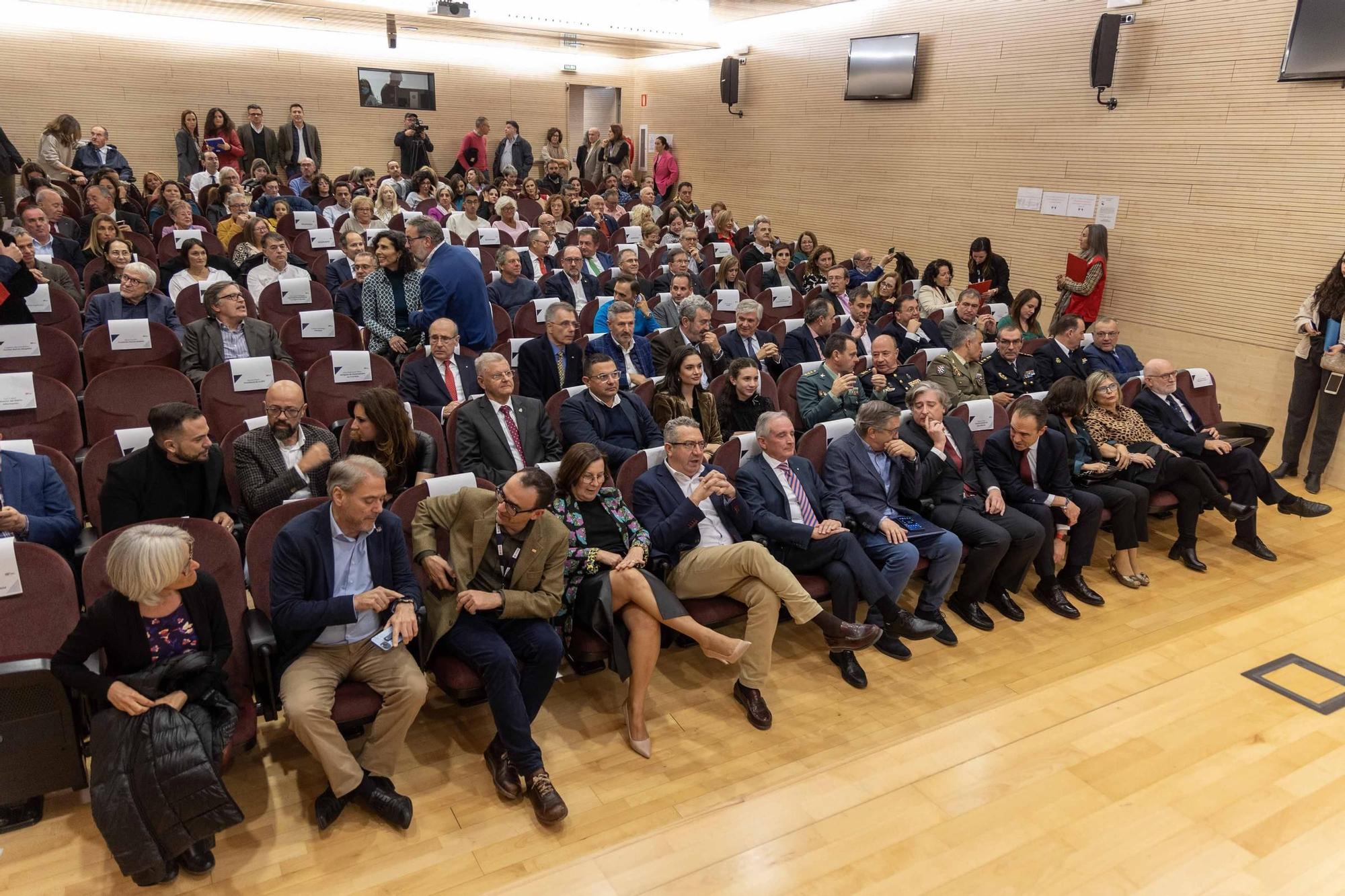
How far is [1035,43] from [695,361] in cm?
571

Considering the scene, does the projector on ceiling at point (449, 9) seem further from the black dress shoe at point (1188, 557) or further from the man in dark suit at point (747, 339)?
the black dress shoe at point (1188, 557)

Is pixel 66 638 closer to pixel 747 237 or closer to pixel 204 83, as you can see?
pixel 747 237

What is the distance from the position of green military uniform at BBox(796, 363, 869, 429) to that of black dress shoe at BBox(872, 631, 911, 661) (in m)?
1.34

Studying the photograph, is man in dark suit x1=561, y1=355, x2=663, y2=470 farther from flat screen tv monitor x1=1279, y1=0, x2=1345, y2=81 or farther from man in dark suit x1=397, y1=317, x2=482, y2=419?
flat screen tv monitor x1=1279, y1=0, x2=1345, y2=81

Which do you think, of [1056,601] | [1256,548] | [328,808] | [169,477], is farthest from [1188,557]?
[169,477]

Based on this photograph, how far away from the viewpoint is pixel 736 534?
343 centimetres

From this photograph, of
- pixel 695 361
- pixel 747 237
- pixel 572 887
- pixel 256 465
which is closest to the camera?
pixel 572 887

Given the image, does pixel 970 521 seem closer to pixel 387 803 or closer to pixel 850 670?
pixel 850 670

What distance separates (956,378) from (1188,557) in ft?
5.08

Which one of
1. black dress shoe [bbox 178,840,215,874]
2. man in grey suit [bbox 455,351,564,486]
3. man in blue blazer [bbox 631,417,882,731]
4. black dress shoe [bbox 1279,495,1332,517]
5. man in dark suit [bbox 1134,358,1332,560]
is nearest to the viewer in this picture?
black dress shoe [bbox 178,840,215,874]

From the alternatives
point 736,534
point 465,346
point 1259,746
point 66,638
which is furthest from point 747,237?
point 66,638

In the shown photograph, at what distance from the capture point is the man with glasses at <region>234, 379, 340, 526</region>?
123 inches

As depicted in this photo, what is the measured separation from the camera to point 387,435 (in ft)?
10.9

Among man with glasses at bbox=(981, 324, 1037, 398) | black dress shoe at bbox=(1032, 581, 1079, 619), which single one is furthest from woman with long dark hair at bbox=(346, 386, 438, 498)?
man with glasses at bbox=(981, 324, 1037, 398)
